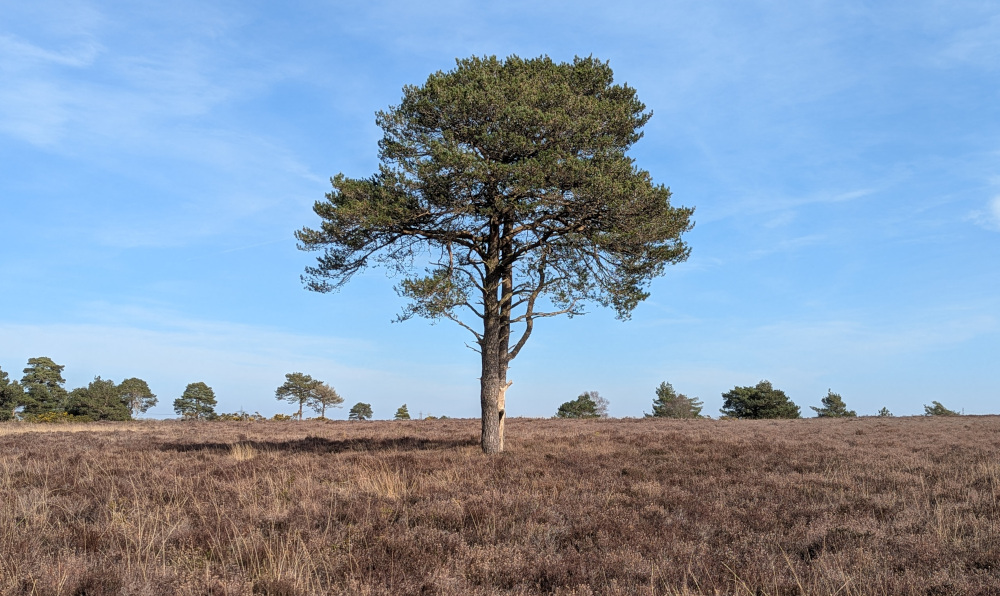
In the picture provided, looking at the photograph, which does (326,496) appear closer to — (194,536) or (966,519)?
(194,536)

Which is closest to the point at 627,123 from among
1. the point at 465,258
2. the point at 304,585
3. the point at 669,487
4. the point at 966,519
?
the point at 465,258

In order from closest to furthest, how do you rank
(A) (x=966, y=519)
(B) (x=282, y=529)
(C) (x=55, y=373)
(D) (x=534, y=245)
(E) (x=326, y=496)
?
(B) (x=282, y=529), (A) (x=966, y=519), (E) (x=326, y=496), (D) (x=534, y=245), (C) (x=55, y=373)

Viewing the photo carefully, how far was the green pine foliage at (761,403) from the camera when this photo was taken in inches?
2030

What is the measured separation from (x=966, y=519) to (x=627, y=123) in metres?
12.2

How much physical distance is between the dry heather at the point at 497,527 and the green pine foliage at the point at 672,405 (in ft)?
155

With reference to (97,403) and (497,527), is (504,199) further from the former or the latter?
(97,403)

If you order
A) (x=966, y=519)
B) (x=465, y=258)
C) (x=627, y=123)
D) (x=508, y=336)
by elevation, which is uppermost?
(x=627, y=123)

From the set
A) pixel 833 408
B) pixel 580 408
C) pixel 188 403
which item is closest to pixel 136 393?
pixel 188 403

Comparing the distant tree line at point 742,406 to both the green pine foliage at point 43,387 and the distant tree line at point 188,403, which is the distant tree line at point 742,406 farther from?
the green pine foliage at point 43,387

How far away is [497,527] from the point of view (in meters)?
7.20

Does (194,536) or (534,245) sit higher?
(534,245)

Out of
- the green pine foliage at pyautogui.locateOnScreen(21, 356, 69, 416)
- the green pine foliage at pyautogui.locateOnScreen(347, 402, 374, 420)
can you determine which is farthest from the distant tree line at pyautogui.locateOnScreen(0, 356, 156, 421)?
the green pine foliage at pyautogui.locateOnScreen(347, 402, 374, 420)

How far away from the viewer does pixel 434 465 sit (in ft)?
43.0

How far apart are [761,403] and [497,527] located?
51.5m
